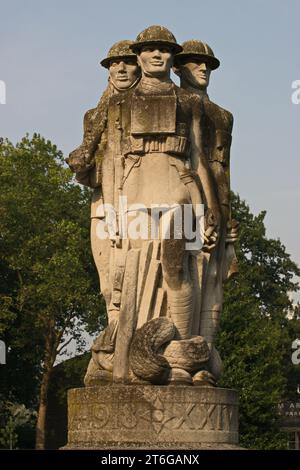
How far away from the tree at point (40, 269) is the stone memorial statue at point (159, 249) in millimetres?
39532

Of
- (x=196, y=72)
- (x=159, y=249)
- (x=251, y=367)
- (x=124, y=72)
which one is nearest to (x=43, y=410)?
(x=251, y=367)

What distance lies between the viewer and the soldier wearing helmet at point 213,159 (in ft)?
56.9

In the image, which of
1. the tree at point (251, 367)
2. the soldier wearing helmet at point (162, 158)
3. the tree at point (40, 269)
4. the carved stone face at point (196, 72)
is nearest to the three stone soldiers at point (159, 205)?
the soldier wearing helmet at point (162, 158)

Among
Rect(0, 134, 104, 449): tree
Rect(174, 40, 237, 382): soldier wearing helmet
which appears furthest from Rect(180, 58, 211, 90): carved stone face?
Rect(0, 134, 104, 449): tree

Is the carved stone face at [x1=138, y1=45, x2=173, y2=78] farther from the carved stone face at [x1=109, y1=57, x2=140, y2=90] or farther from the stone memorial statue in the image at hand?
the carved stone face at [x1=109, y1=57, x2=140, y2=90]

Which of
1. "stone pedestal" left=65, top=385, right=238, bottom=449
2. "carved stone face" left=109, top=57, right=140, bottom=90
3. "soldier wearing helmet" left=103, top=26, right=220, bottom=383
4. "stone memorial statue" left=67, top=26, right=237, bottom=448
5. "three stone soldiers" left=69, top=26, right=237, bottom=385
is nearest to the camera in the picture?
"stone pedestal" left=65, top=385, right=238, bottom=449

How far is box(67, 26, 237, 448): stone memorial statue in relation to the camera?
16141 mm

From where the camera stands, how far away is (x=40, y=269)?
2274 inches

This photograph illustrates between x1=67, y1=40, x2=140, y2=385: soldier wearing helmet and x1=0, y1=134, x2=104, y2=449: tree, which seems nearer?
x1=67, y1=40, x2=140, y2=385: soldier wearing helmet

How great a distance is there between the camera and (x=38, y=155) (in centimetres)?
6197

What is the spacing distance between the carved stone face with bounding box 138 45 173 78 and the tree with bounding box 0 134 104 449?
40.1 m

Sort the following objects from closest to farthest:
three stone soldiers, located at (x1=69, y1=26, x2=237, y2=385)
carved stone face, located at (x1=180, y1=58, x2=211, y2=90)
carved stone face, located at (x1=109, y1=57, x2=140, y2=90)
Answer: three stone soldiers, located at (x1=69, y1=26, x2=237, y2=385), carved stone face, located at (x1=180, y1=58, x2=211, y2=90), carved stone face, located at (x1=109, y1=57, x2=140, y2=90)

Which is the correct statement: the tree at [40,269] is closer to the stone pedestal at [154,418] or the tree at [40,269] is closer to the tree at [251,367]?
the tree at [251,367]
